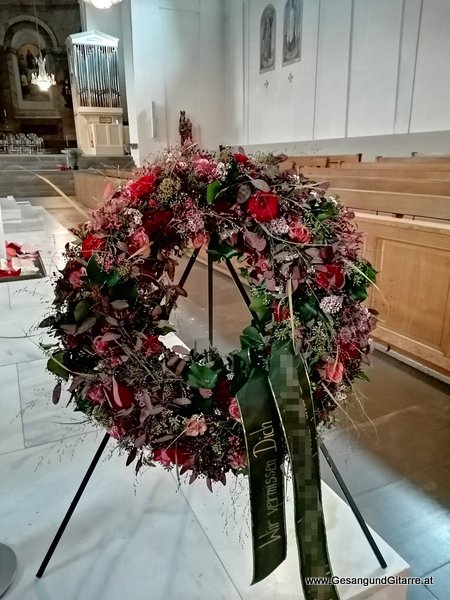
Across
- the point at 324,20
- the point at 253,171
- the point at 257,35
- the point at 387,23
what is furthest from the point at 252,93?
the point at 253,171

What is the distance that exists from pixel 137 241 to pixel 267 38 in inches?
380

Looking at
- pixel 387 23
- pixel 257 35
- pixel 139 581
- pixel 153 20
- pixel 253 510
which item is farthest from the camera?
pixel 153 20

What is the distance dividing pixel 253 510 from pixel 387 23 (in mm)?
7162

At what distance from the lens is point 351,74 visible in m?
7.27

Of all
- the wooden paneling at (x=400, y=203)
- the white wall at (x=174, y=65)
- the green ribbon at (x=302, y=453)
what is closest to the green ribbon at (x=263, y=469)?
the green ribbon at (x=302, y=453)

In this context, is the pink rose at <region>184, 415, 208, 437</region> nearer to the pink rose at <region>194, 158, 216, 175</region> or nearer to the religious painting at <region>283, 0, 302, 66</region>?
the pink rose at <region>194, 158, 216, 175</region>

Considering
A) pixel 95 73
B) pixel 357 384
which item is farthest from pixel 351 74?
pixel 95 73

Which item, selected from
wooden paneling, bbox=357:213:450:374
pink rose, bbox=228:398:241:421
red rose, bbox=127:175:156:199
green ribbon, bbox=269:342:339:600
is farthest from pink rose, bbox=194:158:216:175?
wooden paneling, bbox=357:213:450:374

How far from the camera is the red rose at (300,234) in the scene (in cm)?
109

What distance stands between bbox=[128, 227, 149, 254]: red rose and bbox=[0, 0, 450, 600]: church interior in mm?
178

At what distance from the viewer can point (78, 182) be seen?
10.6 meters

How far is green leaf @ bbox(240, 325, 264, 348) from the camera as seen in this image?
116cm

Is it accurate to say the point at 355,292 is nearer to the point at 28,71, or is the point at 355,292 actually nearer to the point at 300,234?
the point at 300,234

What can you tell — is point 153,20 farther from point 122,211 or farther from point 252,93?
point 122,211
